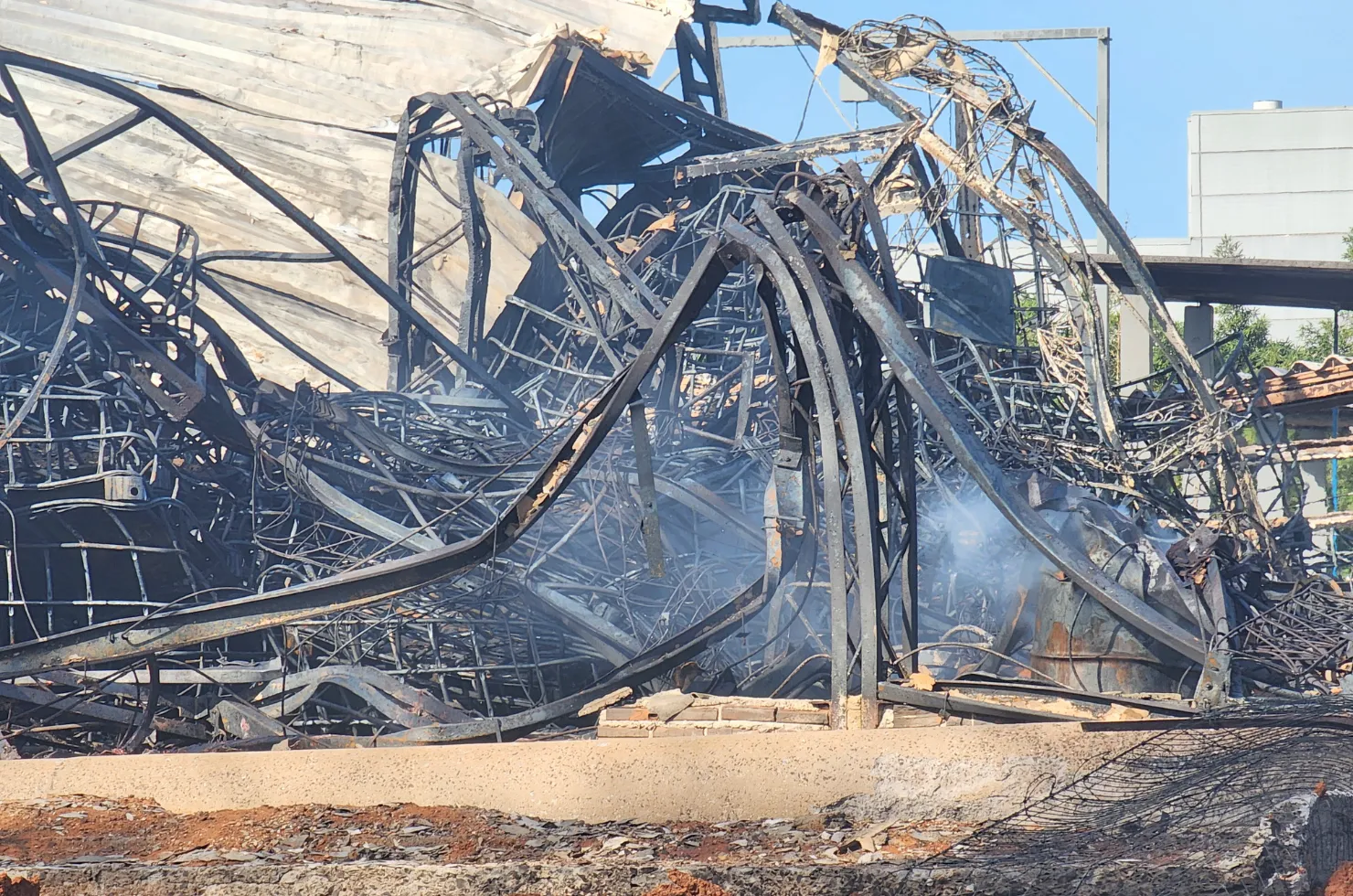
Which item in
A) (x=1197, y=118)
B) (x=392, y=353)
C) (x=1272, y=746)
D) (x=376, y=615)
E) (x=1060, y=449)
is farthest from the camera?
(x=1197, y=118)

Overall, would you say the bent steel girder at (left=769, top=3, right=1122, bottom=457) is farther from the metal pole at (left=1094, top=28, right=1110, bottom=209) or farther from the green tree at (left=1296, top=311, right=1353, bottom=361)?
the green tree at (left=1296, top=311, right=1353, bottom=361)

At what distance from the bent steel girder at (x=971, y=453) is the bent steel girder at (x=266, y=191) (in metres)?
5.47

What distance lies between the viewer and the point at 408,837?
5406 millimetres

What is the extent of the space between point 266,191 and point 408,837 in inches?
296

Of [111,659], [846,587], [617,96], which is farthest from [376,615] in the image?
[617,96]

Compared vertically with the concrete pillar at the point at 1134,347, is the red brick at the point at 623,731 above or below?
below

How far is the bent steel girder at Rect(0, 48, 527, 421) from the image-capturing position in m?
9.84

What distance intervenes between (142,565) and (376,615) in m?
1.73

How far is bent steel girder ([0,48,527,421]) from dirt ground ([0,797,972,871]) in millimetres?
5735

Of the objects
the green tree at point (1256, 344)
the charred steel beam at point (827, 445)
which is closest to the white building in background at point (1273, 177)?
the green tree at point (1256, 344)

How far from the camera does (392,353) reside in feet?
44.2

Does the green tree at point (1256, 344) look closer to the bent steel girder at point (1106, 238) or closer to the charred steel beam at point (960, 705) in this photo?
the bent steel girder at point (1106, 238)

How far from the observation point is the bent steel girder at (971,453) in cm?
604

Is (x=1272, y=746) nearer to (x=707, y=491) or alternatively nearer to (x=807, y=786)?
(x=807, y=786)
